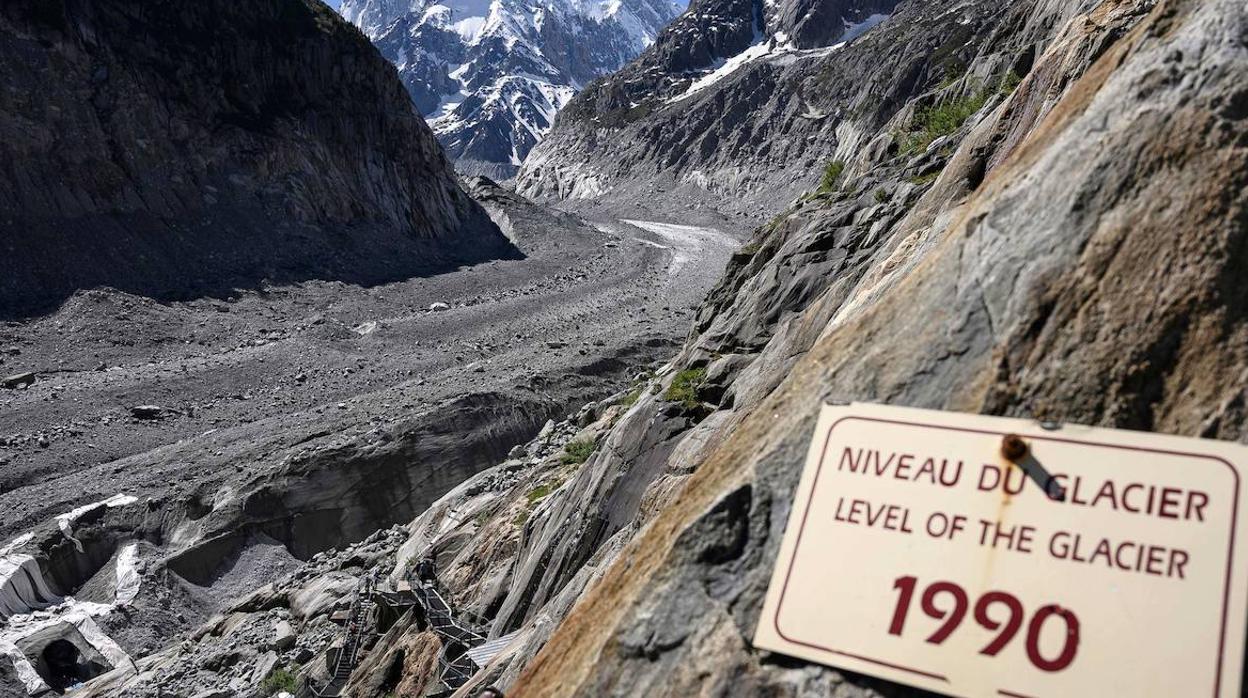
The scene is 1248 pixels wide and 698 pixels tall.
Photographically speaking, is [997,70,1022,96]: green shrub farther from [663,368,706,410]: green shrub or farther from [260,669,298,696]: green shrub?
[260,669,298,696]: green shrub

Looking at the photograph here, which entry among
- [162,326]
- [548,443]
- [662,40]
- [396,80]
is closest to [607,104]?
[662,40]

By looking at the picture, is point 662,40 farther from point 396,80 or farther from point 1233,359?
point 1233,359

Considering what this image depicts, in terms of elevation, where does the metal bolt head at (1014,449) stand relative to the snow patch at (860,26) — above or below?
below

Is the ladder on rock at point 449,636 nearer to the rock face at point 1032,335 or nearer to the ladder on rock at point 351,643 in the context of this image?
the ladder on rock at point 351,643

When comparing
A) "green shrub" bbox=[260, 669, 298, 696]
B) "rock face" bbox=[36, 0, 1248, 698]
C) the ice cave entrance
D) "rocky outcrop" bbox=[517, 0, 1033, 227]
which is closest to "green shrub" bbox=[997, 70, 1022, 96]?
"rock face" bbox=[36, 0, 1248, 698]

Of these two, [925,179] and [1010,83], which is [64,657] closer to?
[925,179]

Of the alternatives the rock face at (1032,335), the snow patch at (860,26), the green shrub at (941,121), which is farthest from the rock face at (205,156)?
the snow patch at (860,26)
